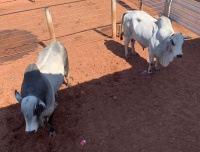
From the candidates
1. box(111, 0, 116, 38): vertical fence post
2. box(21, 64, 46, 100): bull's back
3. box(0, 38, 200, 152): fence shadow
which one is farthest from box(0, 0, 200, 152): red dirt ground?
box(21, 64, 46, 100): bull's back

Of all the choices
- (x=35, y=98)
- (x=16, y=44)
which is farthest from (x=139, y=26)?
(x=16, y=44)

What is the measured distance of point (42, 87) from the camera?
504cm

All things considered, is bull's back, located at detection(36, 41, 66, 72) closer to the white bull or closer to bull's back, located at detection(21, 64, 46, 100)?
bull's back, located at detection(21, 64, 46, 100)

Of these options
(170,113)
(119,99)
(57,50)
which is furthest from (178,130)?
(57,50)

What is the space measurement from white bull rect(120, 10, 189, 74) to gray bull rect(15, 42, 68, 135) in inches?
95.7

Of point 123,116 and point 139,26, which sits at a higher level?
point 139,26

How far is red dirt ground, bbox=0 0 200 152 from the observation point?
5504mm

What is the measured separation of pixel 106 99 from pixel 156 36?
2273mm

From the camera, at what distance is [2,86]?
7.33 meters

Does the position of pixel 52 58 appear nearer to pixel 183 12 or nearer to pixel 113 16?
pixel 113 16

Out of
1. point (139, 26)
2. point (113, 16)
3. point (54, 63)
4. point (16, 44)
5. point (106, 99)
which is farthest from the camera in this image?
point (16, 44)

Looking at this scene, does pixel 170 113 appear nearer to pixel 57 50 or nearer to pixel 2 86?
pixel 57 50

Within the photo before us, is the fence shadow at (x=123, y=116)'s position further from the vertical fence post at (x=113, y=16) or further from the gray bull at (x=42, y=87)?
the vertical fence post at (x=113, y=16)

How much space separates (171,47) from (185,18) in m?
4.27
